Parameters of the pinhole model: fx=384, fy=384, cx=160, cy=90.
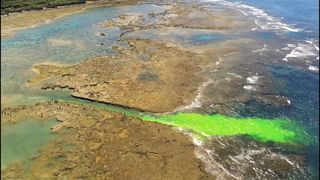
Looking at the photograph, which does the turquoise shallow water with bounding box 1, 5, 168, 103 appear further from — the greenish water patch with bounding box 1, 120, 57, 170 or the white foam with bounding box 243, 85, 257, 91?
the white foam with bounding box 243, 85, 257, 91

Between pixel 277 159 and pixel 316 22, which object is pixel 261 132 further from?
pixel 316 22

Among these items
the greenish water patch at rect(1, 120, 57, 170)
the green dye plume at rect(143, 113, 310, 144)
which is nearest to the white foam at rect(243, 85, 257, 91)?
the green dye plume at rect(143, 113, 310, 144)

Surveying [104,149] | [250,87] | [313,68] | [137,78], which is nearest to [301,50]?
[313,68]

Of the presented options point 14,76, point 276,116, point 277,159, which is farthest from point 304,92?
point 14,76

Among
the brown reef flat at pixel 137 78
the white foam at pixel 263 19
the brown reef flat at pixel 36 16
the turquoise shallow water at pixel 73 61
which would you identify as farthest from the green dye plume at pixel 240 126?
the brown reef flat at pixel 36 16

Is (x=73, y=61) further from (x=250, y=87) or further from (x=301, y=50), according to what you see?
(x=301, y=50)

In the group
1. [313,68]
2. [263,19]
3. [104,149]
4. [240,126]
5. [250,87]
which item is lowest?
[313,68]
